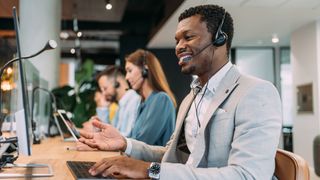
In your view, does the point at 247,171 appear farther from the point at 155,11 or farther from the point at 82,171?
the point at 155,11

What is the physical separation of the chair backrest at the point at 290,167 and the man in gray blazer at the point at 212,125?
4 cm

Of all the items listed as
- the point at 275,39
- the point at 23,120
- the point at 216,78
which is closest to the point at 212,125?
the point at 216,78

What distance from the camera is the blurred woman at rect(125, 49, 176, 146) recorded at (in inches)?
93.0

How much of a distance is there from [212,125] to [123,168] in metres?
0.28

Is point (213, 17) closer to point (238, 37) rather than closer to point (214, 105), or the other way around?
point (214, 105)

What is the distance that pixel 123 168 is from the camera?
3.55 feet

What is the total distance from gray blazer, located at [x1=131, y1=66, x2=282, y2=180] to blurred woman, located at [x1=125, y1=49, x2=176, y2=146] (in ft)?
3.66

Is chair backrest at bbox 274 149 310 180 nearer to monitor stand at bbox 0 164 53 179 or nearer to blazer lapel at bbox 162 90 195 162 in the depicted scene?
blazer lapel at bbox 162 90 195 162

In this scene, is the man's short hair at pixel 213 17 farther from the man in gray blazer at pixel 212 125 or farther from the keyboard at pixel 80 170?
the keyboard at pixel 80 170

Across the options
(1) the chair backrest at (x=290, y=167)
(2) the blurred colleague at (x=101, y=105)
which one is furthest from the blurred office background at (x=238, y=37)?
(1) the chair backrest at (x=290, y=167)

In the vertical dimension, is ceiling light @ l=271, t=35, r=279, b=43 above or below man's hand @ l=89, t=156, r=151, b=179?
above

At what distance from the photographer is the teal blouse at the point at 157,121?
235cm

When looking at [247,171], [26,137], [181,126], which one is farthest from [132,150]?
[247,171]

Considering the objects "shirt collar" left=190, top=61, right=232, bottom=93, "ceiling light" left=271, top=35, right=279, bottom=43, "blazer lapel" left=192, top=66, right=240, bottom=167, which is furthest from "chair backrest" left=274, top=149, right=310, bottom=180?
"ceiling light" left=271, top=35, right=279, bottom=43
